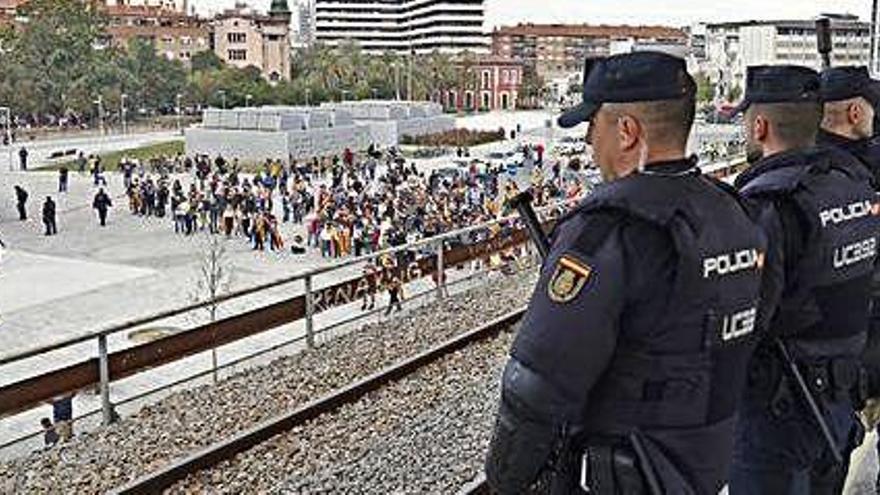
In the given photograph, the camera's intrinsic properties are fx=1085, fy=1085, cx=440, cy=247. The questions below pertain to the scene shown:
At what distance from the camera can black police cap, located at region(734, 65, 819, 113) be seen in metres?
3.22

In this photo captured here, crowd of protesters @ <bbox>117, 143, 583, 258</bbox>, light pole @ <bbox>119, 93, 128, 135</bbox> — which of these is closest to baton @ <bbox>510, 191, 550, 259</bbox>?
crowd of protesters @ <bbox>117, 143, 583, 258</bbox>

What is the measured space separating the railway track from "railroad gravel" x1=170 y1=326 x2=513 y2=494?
0.02 metres

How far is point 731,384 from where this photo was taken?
2539 millimetres

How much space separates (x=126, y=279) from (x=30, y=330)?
17.7ft

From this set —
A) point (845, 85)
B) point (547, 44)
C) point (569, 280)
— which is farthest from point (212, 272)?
point (547, 44)

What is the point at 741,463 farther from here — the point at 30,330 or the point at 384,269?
the point at 30,330

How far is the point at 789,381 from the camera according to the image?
10.7 feet

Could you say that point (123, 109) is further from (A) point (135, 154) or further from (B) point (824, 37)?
(B) point (824, 37)

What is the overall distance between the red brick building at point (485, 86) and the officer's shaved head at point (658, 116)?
120 meters

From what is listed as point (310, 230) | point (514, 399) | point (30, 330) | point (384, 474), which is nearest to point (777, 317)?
point (514, 399)

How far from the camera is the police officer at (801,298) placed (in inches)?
125

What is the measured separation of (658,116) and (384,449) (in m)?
4.48

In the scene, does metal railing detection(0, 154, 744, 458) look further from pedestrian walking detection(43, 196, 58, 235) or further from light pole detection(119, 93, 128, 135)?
light pole detection(119, 93, 128, 135)

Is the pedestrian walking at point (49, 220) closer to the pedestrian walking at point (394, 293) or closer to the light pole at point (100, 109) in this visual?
the pedestrian walking at point (394, 293)
